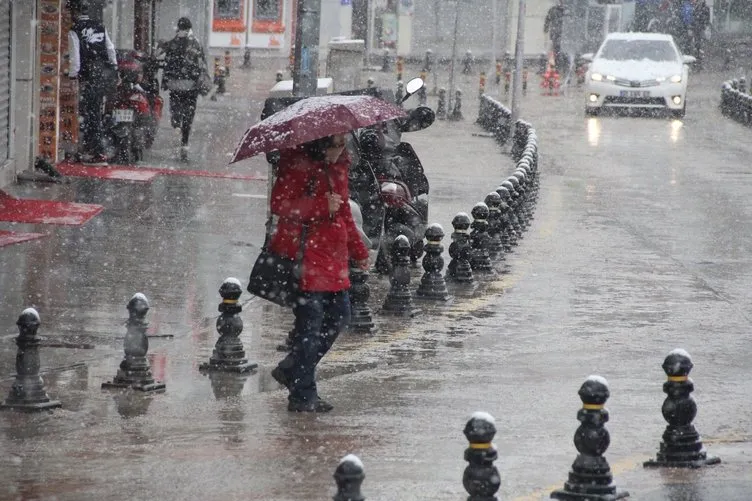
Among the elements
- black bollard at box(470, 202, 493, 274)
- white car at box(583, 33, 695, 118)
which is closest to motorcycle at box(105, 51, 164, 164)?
black bollard at box(470, 202, 493, 274)

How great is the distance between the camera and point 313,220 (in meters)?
8.92

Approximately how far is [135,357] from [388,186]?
5.00 meters

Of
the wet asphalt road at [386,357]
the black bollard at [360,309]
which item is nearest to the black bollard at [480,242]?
the wet asphalt road at [386,357]

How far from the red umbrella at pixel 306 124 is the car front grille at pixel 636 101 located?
26144 millimetres

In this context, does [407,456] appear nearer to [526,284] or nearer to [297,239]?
[297,239]

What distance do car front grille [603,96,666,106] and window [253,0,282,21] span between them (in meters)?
21.5

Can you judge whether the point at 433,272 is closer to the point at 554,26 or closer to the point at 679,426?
the point at 679,426

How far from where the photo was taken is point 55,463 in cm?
781

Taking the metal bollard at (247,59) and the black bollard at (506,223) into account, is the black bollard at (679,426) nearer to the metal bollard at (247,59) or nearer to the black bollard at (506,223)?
the black bollard at (506,223)

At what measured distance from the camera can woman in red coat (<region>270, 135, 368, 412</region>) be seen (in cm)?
892

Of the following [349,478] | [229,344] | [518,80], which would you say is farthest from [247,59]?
[349,478]

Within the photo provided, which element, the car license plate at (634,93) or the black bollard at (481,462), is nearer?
the black bollard at (481,462)

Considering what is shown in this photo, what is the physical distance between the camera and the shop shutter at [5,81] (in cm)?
1928

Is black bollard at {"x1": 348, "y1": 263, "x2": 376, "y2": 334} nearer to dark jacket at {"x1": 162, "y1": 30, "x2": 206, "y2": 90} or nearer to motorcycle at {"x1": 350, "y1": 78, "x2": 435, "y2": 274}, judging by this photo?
motorcycle at {"x1": 350, "y1": 78, "x2": 435, "y2": 274}
